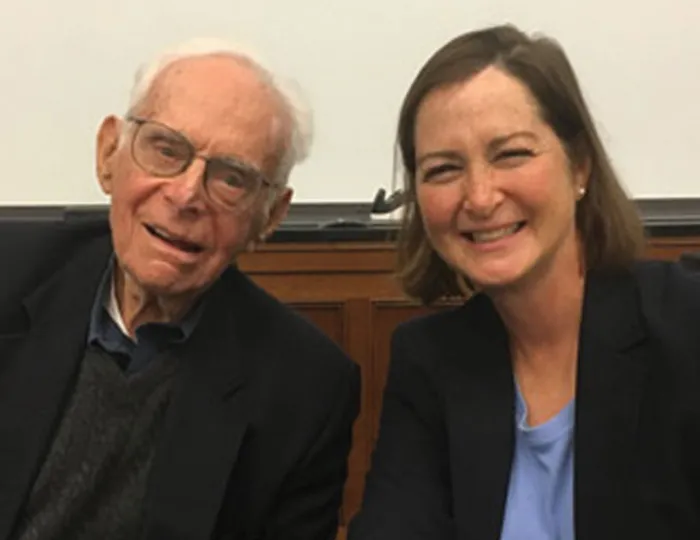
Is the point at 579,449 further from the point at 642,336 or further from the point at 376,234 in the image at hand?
the point at 376,234

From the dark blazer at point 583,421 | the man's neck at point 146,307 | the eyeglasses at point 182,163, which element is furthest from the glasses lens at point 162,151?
the dark blazer at point 583,421

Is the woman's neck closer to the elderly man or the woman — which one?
the woman

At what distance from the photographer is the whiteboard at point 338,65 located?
2381mm

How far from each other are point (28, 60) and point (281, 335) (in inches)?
52.5

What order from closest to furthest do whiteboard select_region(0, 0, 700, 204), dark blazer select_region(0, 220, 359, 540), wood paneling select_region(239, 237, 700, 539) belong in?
dark blazer select_region(0, 220, 359, 540)
wood paneling select_region(239, 237, 700, 539)
whiteboard select_region(0, 0, 700, 204)

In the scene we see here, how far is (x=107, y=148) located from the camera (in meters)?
1.38

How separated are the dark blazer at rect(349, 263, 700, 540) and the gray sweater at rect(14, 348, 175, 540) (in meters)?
0.30

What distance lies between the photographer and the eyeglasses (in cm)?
129

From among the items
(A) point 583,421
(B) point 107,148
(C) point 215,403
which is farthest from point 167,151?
(A) point 583,421

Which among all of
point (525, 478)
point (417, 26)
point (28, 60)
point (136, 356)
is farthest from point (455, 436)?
point (28, 60)

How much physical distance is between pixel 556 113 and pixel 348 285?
111cm

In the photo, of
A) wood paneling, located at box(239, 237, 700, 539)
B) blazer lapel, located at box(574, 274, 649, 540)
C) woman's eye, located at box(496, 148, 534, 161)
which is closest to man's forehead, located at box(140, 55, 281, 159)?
woman's eye, located at box(496, 148, 534, 161)

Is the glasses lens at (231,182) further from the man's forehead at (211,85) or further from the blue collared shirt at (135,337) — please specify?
the blue collared shirt at (135,337)

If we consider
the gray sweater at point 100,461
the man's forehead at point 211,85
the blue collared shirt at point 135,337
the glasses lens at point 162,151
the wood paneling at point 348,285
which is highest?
the man's forehead at point 211,85
